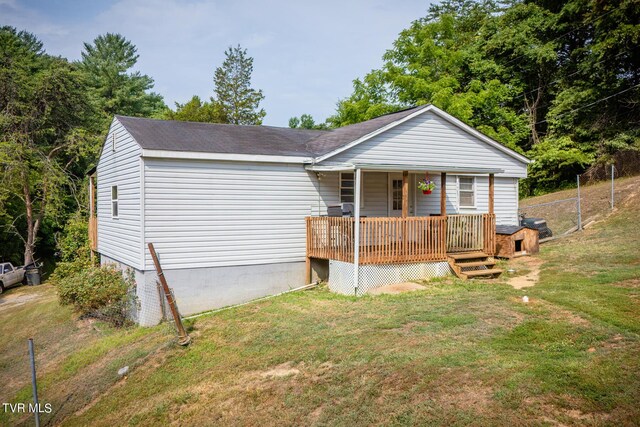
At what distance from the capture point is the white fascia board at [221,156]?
1055 cm

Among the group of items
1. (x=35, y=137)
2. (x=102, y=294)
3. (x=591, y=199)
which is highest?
(x=35, y=137)

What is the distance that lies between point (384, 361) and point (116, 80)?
38329mm

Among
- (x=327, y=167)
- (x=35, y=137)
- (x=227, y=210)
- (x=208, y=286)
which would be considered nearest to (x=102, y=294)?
(x=208, y=286)

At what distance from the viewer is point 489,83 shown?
2772 cm

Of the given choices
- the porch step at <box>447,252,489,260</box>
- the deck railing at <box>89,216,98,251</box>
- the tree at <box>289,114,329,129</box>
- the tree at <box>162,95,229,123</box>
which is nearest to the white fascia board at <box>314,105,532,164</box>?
the porch step at <box>447,252,489,260</box>

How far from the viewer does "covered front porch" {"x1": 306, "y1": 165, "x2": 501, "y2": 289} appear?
35.1 feet

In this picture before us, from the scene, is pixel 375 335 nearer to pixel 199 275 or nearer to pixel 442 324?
pixel 442 324

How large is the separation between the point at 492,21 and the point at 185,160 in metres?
27.2

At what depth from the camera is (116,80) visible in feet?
123

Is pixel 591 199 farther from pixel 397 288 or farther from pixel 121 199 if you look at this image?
pixel 121 199

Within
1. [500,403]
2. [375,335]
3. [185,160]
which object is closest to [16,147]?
[185,160]

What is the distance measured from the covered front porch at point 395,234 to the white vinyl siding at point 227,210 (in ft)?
1.77

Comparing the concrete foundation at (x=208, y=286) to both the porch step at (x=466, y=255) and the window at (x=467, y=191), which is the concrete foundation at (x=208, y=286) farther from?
the window at (x=467, y=191)

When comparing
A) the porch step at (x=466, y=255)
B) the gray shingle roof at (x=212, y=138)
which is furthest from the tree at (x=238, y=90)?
the porch step at (x=466, y=255)
